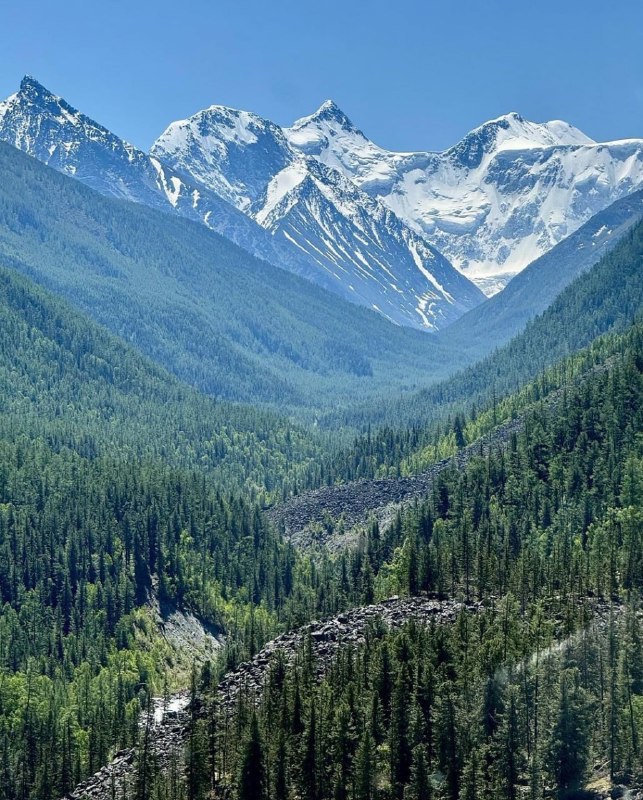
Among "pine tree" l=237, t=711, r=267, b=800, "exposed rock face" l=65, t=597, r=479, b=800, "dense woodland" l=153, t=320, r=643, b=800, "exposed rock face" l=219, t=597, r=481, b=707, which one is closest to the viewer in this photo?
"dense woodland" l=153, t=320, r=643, b=800

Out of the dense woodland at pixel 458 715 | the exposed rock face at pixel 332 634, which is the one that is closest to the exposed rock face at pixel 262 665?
the exposed rock face at pixel 332 634

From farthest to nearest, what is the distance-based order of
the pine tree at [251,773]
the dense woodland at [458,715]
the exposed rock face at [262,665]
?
1. the exposed rock face at [262,665]
2. the pine tree at [251,773]
3. the dense woodland at [458,715]

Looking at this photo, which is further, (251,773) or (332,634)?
(332,634)

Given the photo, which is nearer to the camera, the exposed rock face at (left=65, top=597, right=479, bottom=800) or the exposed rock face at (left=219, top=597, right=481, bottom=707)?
the exposed rock face at (left=65, top=597, right=479, bottom=800)

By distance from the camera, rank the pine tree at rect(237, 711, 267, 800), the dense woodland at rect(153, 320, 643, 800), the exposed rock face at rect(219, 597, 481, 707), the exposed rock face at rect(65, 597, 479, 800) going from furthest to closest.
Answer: the exposed rock face at rect(219, 597, 481, 707) < the exposed rock face at rect(65, 597, 479, 800) < the pine tree at rect(237, 711, 267, 800) < the dense woodland at rect(153, 320, 643, 800)

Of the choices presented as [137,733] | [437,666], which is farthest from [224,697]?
[437,666]

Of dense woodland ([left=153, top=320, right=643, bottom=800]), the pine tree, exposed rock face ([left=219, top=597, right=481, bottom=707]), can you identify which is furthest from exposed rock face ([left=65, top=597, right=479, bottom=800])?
the pine tree

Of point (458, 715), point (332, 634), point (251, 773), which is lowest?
point (251, 773)

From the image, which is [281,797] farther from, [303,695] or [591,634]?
[591,634]

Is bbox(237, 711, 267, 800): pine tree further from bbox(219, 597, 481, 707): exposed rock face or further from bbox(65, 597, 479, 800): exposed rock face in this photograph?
bbox(219, 597, 481, 707): exposed rock face

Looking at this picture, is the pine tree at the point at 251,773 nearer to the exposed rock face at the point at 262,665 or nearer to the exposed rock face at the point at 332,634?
the exposed rock face at the point at 262,665

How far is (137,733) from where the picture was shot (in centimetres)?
14138

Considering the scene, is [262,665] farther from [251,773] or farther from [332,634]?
[251,773]

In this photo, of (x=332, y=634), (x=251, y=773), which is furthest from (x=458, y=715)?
(x=332, y=634)
